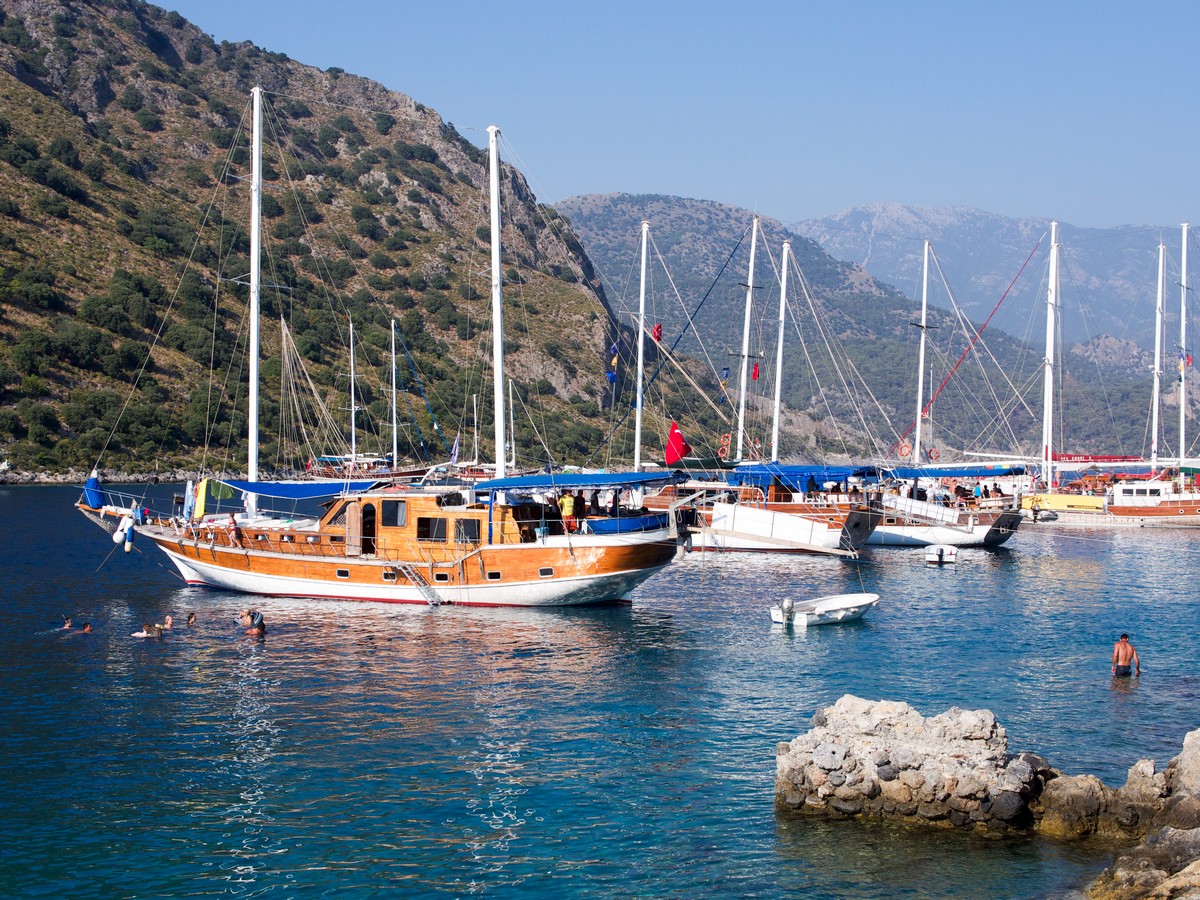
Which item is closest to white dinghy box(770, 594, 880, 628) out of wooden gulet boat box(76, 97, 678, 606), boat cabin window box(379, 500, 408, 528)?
wooden gulet boat box(76, 97, 678, 606)

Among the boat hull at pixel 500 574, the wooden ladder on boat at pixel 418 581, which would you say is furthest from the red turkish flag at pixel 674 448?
the wooden ladder on boat at pixel 418 581

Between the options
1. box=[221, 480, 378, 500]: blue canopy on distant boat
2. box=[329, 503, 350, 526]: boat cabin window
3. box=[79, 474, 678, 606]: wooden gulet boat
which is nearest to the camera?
box=[79, 474, 678, 606]: wooden gulet boat

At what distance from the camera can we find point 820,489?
72188mm

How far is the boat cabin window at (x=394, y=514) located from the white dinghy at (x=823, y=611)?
15.2 meters

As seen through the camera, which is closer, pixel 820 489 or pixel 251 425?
pixel 251 425

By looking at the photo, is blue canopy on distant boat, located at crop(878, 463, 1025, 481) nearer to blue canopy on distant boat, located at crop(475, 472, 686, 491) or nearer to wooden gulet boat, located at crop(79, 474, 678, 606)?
blue canopy on distant boat, located at crop(475, 472, 686, 491)

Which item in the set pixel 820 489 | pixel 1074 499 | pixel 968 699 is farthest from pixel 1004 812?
pixel 1074 499

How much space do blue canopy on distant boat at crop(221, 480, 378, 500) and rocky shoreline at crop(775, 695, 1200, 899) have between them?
90.9ft

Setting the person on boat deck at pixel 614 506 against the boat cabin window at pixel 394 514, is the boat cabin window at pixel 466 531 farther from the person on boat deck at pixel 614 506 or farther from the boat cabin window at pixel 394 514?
the person on boat deck at pixel 614 506

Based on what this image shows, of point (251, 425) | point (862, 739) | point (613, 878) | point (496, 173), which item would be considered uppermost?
point (496, 173)

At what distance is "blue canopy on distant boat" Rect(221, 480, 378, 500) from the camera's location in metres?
45.3

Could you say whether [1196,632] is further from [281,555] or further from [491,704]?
[281,555]

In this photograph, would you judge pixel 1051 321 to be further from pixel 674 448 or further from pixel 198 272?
pixel 198 272

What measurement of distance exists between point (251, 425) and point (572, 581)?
50.0 ft
